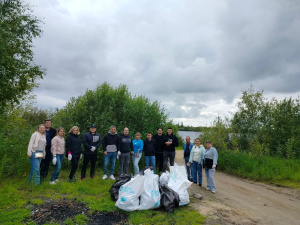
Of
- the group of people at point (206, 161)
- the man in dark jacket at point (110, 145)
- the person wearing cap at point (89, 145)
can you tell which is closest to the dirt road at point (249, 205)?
the group of people at point (206, 161)

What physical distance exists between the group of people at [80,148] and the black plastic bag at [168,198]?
2625 mm

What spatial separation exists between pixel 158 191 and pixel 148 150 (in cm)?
317

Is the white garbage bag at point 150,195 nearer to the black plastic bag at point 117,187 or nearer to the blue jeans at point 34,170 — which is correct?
the black plastic bag at point 117,187

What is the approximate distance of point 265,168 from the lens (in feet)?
35.3

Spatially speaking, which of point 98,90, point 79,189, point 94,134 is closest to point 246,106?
point 98,90

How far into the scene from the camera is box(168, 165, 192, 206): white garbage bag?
5.35m

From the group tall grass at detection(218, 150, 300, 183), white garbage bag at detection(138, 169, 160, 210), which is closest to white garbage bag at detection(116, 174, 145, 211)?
white garbage bag at detection(138, 169, 160, 210)

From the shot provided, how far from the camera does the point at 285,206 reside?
6.73m

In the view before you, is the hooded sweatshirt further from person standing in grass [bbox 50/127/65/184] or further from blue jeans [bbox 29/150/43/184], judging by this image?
blue jeans [bbox 29/150/43/184]

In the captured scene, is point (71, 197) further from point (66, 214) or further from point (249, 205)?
point (249, 205)

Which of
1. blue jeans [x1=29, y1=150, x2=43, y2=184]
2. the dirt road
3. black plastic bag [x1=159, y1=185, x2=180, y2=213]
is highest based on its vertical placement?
blue jeans [x1=29, y1=150, x2=43, y2=184]

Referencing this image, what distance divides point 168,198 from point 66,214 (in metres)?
2.20

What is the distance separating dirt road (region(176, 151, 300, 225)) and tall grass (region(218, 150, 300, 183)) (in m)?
1.07

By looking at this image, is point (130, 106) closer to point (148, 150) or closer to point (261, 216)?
point (148, 150)
